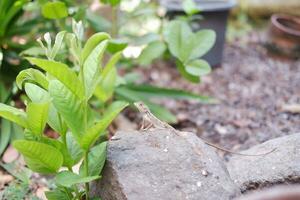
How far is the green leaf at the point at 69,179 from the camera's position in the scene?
127 centimetres

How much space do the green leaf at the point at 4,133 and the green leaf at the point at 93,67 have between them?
822mm

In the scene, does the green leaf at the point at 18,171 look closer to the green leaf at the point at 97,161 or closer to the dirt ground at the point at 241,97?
the green leaf at the point at 97,161

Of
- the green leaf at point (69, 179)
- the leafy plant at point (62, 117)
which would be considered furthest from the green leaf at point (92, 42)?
the green leaf at point (69, 179)

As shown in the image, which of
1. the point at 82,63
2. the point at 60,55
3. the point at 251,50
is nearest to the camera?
the point at 82,63

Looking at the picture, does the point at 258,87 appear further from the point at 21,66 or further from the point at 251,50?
the point at 21,66

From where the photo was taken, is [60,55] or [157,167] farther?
[60,55]

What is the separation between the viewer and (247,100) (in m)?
2.66

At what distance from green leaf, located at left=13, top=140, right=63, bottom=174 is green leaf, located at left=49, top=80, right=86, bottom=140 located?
0.08 meters

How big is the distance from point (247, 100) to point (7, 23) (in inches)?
52.9

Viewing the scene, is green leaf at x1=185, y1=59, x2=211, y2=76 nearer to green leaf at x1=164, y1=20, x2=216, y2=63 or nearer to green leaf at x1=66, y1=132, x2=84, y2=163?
green leaf at x1=164, y1=20, x2=216, y2=63

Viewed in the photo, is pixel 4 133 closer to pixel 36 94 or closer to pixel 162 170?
pixel 36 94

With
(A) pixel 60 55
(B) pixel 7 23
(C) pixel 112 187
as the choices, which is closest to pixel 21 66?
(B) pixel 7 23

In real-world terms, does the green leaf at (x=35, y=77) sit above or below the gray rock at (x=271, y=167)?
above

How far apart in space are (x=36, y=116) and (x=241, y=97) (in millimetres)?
1638
